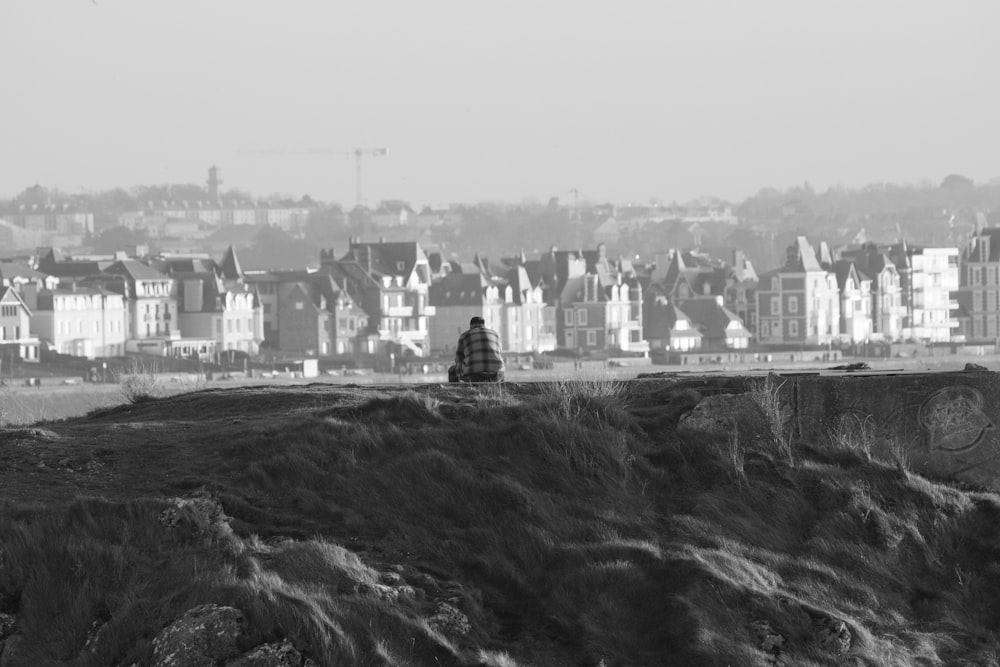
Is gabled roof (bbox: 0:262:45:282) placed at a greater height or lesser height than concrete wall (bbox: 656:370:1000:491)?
greater

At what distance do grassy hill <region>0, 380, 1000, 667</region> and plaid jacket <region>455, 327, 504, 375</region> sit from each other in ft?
4.54

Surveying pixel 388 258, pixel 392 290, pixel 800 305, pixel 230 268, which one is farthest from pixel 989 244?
pixel 230 268

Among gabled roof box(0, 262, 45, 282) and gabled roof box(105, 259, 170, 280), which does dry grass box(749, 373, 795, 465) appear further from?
gabled roof box(105, 259, 170, 280)

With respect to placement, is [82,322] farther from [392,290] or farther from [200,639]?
[200,639]

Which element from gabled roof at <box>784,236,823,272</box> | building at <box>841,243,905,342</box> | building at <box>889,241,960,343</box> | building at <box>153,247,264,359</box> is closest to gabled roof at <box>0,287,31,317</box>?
building at <box>153,247,264,359</box>

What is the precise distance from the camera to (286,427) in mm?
14062

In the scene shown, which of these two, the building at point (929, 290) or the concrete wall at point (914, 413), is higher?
the building at point (929, 290)

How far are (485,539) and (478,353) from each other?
15.0ft

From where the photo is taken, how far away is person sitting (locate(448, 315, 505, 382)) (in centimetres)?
1700

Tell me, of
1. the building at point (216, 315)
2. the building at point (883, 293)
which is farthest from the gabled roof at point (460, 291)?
the building at point (883, 293)

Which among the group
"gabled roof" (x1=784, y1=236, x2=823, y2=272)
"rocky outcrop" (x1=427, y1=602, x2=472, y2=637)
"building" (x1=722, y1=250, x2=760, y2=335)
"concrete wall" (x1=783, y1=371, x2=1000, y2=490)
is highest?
"gabled roof" (x1=784, y1=236, x2=823, y2=272)

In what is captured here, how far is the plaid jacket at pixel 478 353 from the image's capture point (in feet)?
55.8

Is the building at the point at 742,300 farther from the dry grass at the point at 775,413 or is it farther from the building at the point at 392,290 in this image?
the dry grass at the point at 775,413

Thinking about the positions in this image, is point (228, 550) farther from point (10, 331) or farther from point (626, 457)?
point (10, 331)
